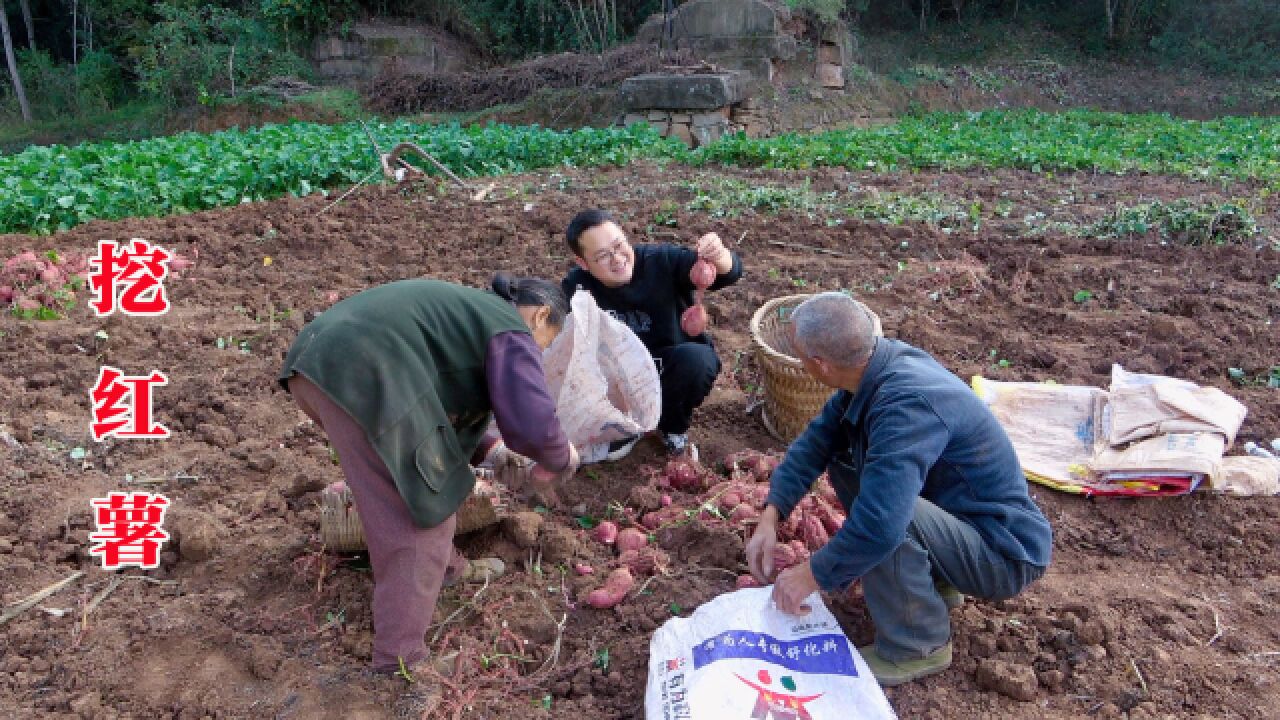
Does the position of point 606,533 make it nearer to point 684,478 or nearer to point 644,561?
point 644,561

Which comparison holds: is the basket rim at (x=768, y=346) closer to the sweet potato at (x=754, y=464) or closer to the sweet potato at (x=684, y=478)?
the sweet potato at (x=754, y=464)

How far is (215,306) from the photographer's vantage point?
16.7 ft

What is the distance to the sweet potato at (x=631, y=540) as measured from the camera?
2.90 meters

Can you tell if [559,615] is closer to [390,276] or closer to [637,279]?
[637,279]

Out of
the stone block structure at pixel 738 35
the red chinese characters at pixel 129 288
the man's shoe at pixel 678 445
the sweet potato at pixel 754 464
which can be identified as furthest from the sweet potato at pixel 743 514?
the stone block structure at pixel 738 35

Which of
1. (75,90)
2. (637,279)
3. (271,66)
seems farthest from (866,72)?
(75,90)

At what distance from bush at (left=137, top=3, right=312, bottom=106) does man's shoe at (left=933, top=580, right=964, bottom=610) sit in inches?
709

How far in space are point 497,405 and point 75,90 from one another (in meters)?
23.8

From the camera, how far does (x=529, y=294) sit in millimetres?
2553

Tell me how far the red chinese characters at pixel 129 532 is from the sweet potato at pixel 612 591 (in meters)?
1.50

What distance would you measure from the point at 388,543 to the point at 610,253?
1382 millimetres

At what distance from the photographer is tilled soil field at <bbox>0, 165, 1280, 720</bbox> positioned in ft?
7.77

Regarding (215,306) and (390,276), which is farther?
(390,276)

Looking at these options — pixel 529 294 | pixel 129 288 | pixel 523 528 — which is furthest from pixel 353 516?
pixel 129 288
